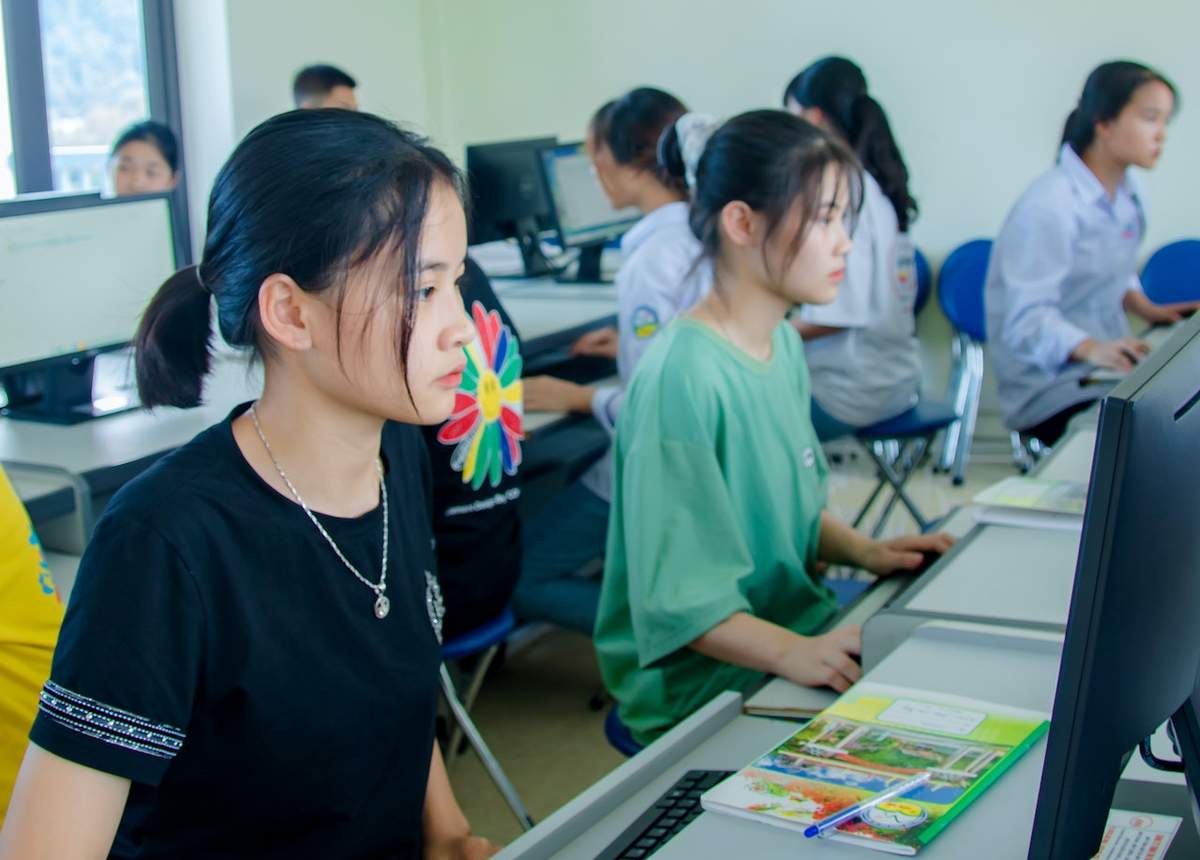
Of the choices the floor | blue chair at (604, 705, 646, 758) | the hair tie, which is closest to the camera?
blue chair at (604, 705, 646, 758)

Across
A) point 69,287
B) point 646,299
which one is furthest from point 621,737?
point 69,287

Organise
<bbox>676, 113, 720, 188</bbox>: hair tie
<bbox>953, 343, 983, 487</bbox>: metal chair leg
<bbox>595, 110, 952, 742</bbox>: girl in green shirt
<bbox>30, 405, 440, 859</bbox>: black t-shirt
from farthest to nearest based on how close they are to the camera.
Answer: <bbox>953, 343, 983, 487</bbox>: metal chair leg < <bbox>676, 113, 720, 188</bbox>: hair tie < <bbox>595, 110, 952, 742</bbox>: girl in green shirt < <bbox>30, 405, 440, 859</bbox>: black t-shirt

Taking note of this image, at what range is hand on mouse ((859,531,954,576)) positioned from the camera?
1890 mm

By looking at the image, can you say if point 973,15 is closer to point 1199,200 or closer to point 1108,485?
point 1199,200

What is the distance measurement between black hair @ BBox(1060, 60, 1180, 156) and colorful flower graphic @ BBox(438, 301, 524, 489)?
1.82 m

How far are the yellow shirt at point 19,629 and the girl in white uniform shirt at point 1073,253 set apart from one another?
2449mm

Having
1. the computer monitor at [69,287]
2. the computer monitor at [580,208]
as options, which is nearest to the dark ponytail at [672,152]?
the computer monitor at [69,287]

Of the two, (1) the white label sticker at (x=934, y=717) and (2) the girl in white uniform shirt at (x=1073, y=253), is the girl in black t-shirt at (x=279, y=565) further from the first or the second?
(2) the girl in white uniform shirt at (x=1073, y=253)

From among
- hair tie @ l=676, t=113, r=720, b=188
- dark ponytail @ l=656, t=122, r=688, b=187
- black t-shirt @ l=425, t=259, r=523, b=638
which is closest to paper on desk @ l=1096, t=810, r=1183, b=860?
black t-shirt @ l=425, t=259, r=523, b=638

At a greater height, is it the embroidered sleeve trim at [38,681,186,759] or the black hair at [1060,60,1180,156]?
the black hair at [1060,60,1180,156]

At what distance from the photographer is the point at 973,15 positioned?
4762 mm

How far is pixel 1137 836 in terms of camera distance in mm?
1055

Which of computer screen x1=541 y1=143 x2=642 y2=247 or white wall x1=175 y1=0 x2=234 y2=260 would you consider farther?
white wall x1=175 y1=0 x2=234 y2=260

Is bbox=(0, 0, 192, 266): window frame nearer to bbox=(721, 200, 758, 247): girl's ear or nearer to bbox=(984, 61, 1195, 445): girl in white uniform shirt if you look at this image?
bbox=(984, 61, 1195, 445): girl in white uniform shirt
